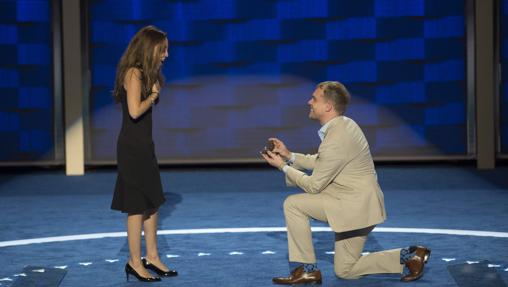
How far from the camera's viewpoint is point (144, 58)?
18.2 feet

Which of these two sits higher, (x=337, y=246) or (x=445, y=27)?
(x=445, y=27)

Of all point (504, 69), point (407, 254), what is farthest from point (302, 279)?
point (504, 69)

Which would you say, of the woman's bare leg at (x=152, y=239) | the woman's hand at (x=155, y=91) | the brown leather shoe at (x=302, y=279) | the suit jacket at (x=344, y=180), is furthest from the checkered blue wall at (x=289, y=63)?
the brown leather shoe at (x=302, y=279)

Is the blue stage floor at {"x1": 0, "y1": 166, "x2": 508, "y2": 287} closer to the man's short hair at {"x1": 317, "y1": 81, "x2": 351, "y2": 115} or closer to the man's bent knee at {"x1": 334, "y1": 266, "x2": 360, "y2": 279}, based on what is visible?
the man's bent knee at {"x1": 334, "y1": 266, "x2": 360, "y2": 279}

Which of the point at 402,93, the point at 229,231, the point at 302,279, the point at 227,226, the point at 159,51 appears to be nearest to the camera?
the point at 302,279

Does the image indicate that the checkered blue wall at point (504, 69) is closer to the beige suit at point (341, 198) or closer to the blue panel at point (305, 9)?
the blue panel at point (305, 9)

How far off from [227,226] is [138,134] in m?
2.09

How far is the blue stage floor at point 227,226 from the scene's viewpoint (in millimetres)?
5832

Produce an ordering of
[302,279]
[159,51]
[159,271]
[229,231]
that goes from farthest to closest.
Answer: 1. [229,231]
2. [159,271]
3. [159,51]
4. [302,279]

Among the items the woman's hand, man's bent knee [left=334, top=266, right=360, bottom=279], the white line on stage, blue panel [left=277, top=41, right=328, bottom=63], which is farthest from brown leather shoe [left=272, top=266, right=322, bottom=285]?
blue panel [left=277, top=41, right=328, bottom=63]

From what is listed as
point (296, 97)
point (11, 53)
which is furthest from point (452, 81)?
point (11, 53)

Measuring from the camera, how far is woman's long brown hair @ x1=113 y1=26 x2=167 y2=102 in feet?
18.2

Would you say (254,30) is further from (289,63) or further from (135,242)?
(135,242)

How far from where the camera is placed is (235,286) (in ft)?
17.9
